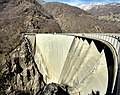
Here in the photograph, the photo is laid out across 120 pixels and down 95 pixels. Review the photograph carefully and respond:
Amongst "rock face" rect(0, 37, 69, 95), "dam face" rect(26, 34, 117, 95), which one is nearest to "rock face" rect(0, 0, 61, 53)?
"rock face" rect(0, 37, 69, 95)

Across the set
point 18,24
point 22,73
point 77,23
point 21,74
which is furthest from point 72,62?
point 77,23

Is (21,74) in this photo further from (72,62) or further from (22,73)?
(72,62)

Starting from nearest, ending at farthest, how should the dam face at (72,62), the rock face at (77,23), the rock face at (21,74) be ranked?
the dam face at (72,62) < the rock face at (21,74) < the rock face at (77,23)

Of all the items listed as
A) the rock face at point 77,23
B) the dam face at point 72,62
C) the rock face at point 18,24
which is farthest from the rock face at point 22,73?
the rock face at point 77,23

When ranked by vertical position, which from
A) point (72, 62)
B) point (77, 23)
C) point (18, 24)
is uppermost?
point (72, 62)

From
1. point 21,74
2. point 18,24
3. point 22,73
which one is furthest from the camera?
point 18,24

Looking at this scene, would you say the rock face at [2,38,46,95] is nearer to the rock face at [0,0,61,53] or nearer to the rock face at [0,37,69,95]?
the rock face at [0,37,69,95]

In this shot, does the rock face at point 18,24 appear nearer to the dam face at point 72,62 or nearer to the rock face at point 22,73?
the rock face at point 22,73
